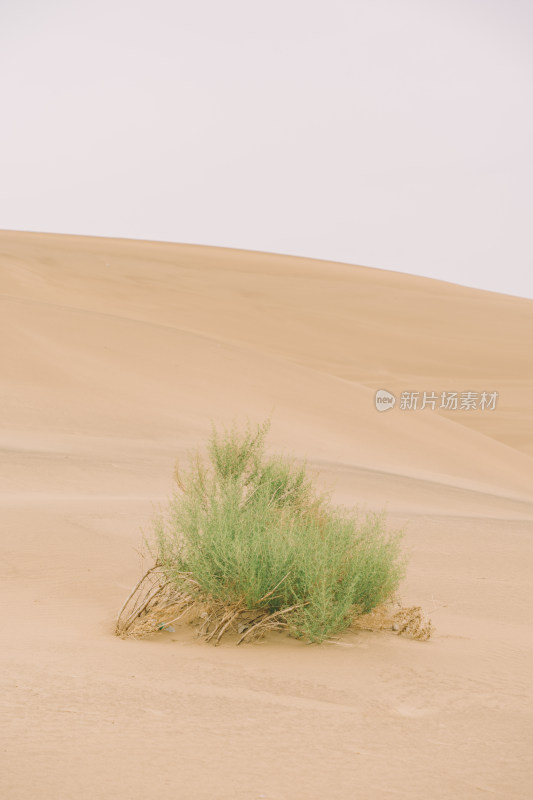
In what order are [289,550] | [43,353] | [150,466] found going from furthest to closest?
[43,353]
[150,466]
[289,550]

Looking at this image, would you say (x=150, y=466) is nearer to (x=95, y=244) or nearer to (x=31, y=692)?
(x=31, y=692)

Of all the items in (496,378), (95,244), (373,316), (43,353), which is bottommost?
(43,353)

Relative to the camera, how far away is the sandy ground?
438cm

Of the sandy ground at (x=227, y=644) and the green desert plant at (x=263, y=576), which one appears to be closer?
the sandy ground at (x=227, y=644)

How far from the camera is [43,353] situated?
813 inches

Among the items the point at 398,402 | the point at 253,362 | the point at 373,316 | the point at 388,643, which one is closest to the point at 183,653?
the point at 388,643

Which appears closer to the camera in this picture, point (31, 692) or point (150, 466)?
point (31, 692)

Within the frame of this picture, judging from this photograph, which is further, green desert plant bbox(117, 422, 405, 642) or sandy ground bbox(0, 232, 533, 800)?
green desert plant bbox(117, 422, 405, 642)

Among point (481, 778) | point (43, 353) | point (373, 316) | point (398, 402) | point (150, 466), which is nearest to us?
point (481, 778)

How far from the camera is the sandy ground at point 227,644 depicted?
4379 millimetres

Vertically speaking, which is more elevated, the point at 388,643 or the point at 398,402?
the point at 398,402

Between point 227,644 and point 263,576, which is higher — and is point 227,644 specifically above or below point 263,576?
below

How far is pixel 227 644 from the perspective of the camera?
6.46 meters

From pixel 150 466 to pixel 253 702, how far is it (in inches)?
360
